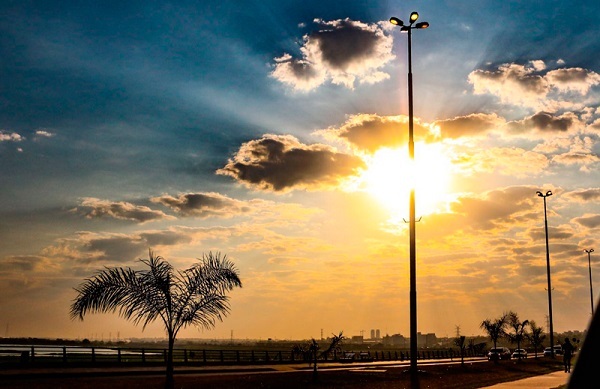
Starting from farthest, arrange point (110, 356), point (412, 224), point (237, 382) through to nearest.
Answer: point (110, 356)
point (237, 382)
point (412, 224)

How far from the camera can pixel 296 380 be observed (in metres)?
35.3

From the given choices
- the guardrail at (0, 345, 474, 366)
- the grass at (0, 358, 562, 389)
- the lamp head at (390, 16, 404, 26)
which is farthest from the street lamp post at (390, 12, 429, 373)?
the guardrail at (0, 345, 474, 366)

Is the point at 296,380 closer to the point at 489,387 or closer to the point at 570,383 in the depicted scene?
the point at 489,387

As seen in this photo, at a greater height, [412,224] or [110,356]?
[412,224]

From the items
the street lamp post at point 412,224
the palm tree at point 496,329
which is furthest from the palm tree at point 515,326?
the street lamp post at point 412,224

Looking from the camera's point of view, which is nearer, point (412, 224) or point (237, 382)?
point (412, 224)

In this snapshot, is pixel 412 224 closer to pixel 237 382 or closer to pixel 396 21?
pixel 396 21

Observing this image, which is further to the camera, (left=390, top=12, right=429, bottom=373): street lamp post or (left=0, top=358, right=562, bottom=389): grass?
(left=0, top=358, right=562, bottom=389): grass

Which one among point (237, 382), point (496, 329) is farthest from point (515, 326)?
point (237, 382)

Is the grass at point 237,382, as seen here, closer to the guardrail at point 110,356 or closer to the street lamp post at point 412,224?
the guardrail at point 110,356

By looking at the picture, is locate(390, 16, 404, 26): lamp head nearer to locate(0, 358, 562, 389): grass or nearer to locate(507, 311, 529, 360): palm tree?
locate(0, 358, 562, 389): grass

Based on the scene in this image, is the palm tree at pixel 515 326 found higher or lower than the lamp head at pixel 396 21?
lower

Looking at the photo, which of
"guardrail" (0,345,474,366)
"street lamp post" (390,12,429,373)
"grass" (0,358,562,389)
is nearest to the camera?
"street lamp post" (390,12,429,373)

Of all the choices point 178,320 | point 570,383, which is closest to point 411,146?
point 178,320
